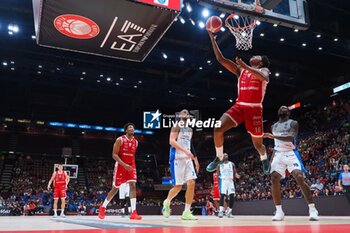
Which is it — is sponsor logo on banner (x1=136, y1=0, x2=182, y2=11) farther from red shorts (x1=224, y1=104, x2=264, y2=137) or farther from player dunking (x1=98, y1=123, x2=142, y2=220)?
player dunking (x1=98, y1=123, x2=142, y2=220)

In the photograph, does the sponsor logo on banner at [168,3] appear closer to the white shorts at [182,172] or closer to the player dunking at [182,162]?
the player dunking at [182,162]

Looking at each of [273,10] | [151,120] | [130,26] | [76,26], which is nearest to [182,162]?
[130,26]

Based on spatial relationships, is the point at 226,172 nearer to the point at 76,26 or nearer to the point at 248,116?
the point at 248,116

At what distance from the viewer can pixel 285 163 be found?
580 cm

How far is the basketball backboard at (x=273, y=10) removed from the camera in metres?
7.12

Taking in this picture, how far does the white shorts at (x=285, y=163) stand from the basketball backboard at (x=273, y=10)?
126 inches

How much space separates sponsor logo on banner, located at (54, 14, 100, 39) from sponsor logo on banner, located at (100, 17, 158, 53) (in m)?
0.24

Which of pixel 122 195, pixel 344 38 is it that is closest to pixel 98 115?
pixel 122 195

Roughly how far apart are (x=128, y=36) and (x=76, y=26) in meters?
0.81

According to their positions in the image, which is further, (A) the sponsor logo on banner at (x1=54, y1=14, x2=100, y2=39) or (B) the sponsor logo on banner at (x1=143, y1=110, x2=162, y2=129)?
(B) the sponsor logo on banner at (x1=143, y1=110, x2=162, y2=129)

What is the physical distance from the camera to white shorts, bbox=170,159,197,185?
602cm

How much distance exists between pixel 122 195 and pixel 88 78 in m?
10.6

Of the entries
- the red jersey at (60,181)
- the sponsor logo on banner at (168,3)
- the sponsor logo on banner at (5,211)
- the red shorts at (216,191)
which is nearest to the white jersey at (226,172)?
the red shorts at (216,191)

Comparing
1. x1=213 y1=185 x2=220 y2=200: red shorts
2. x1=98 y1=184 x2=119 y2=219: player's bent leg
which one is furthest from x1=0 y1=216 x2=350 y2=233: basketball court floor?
x1=213 y1=185 x2=220 y2=200: red shorts
